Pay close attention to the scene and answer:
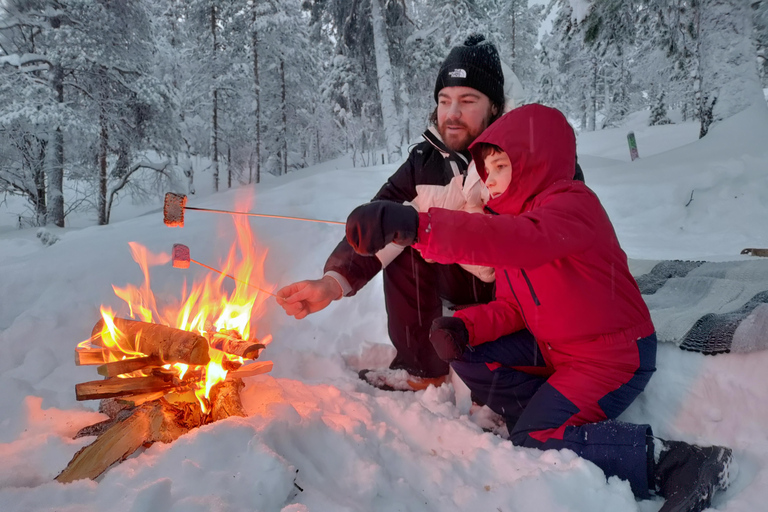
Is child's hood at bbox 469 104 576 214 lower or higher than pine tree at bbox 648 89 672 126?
lower

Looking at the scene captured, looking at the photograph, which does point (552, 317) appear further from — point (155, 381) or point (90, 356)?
point (90, 356)

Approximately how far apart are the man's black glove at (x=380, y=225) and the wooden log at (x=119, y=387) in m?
1.11

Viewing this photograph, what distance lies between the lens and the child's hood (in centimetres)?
186

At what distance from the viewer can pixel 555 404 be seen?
1.80m

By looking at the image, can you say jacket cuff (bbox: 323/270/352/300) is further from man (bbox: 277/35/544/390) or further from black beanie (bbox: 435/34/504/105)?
black beanie (bbox: 435/34/504/105)

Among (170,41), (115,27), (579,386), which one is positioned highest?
(170,41)

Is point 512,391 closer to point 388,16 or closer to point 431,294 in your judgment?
point 431,294

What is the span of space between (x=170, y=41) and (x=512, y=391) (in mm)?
28997

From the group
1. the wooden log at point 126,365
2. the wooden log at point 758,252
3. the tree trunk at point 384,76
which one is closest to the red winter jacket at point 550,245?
the wooden log at point 126,365

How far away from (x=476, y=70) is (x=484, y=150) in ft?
3.18

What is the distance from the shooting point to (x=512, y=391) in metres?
2.11

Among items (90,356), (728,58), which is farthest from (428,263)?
(728,58)

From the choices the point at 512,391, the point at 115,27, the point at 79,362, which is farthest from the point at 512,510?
the point at 115,27

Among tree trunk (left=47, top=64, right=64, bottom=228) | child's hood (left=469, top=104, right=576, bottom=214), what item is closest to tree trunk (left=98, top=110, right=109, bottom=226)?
tree trunk (left=47, top=64, right=64, bottom=228)
